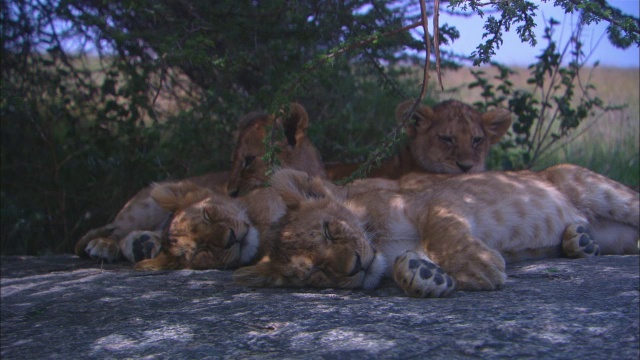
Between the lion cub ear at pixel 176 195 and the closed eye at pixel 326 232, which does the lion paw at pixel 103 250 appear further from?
the closed eye at pixel 326 232

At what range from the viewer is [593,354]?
183cm

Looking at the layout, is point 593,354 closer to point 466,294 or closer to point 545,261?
point 466,294

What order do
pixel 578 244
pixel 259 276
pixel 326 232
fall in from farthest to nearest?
pixel 578 244 < pixel 259 276 < pixel 326 232

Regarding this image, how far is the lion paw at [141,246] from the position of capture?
15.4ft

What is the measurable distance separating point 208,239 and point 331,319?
5.48ft

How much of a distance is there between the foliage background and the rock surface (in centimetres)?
208

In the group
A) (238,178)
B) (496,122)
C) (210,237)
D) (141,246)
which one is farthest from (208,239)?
(496,122)

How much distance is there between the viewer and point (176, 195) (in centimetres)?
448

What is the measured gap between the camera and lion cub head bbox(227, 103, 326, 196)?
506cm

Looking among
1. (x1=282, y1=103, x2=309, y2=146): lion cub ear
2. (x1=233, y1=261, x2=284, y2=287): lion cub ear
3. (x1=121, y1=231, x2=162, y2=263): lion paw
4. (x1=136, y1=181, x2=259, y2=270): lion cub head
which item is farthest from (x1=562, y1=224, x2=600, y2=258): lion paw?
(x1=121, y1=231, x2=162, y2=263): lion paw

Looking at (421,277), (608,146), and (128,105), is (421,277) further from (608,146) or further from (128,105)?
(608,146)

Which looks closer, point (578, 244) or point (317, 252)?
point (317, 252)

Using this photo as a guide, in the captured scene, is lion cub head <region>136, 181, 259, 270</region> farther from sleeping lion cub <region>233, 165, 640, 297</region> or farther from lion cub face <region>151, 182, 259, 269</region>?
sleeping lion cub <region>233, 165, 640, 297</region>

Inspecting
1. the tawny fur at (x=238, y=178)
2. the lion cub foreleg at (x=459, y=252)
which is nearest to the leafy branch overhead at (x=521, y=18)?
the lion cub foreleg at (x=459, y=252)
